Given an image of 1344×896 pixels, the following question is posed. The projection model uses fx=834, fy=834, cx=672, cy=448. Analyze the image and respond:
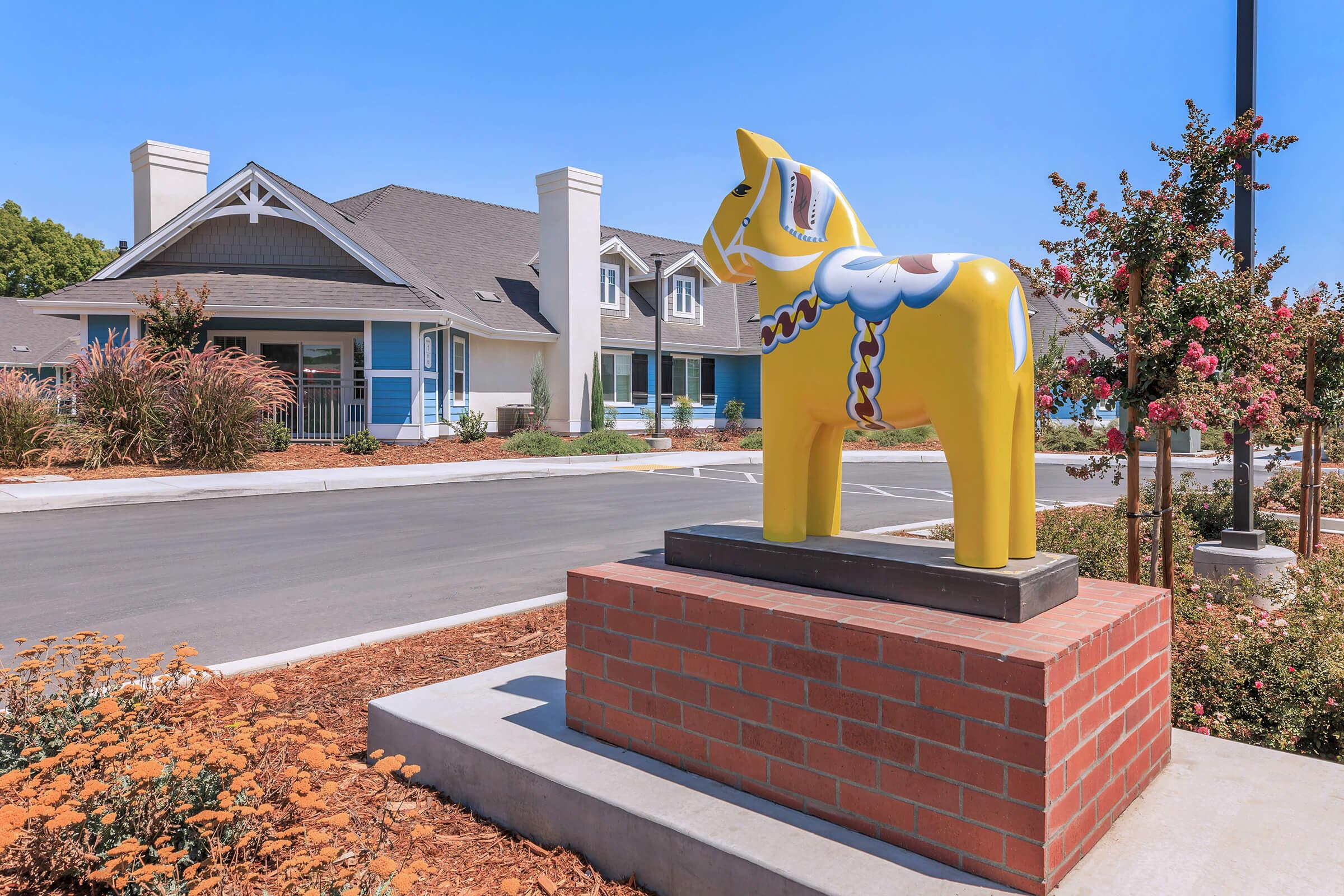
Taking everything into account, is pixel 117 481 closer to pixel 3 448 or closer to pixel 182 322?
pixel 3 448

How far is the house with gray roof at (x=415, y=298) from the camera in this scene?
21.9 m

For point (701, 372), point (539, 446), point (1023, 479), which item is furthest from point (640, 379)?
point (1023, 479)

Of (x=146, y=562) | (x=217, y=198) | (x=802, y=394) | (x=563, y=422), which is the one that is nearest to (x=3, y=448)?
(x=217, y=198)

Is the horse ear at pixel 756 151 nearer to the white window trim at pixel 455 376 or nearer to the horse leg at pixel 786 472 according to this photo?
the horse leg at pixel 786 472

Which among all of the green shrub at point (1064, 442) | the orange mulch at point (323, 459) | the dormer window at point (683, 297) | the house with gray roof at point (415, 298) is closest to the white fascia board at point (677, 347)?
the house with gray roof at point (415, 298)

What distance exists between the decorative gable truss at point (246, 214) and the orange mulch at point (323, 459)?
4.69 meters

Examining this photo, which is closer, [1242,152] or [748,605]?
[748,605]

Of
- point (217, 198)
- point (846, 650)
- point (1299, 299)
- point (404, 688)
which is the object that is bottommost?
point (404, 688)

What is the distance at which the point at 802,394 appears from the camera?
3.59 metres

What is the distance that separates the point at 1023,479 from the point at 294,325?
2325 cm

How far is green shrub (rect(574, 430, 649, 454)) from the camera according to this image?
917 inches

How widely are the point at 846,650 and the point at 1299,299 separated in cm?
831

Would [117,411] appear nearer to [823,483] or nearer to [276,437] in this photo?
[276,437]

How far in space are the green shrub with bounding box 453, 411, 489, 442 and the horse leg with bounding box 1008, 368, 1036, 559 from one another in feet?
69.6
